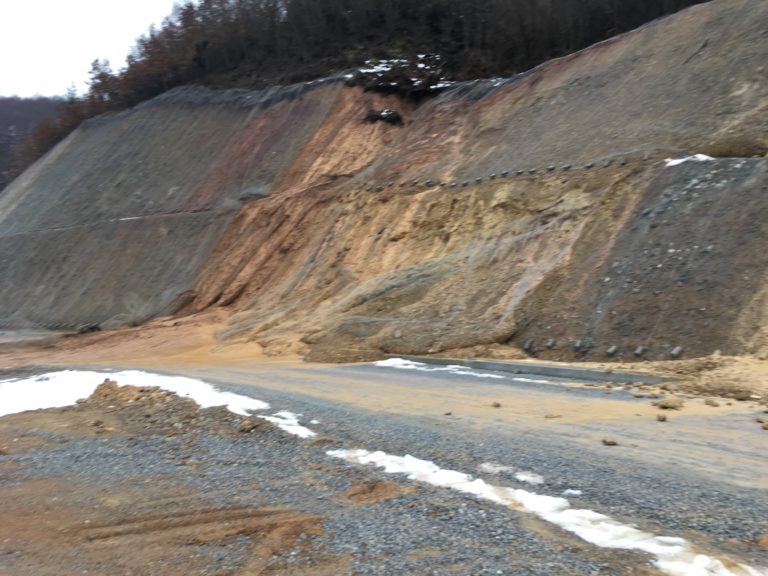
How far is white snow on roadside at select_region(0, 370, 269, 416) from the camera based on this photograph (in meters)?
9.28

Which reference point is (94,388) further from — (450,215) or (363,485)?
(450,215)

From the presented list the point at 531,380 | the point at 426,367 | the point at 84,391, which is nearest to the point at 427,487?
the point at 531,380

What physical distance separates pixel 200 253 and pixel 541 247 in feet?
52.4

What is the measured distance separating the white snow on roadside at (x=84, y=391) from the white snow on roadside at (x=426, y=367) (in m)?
4.08

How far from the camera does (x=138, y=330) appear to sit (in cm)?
2406

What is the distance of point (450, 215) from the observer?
821 inches

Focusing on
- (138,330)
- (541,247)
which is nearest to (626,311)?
(541,247)

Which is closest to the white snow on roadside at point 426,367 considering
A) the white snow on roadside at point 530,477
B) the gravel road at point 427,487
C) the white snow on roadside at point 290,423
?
the gravel road at point 427,487

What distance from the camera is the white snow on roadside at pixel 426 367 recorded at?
1220cm

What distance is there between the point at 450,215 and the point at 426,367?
8.15 meters

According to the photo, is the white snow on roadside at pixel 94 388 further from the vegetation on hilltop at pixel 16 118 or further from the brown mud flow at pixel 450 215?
the vegetation on hilltop at pixel 16 118

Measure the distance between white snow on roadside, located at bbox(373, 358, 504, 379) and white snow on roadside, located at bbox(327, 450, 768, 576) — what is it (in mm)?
6040

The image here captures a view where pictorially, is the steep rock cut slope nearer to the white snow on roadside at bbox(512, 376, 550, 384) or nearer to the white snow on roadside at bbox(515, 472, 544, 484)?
the white snow on roadside at bbox(512, 376, 550, 384)

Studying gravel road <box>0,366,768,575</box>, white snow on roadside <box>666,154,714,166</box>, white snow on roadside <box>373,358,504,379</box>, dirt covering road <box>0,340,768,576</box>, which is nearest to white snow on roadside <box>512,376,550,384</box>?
white snow on roadside <box>373,358,504,379</box>
